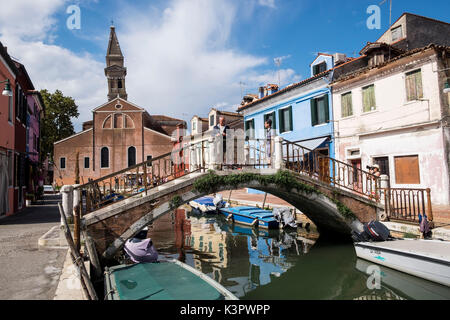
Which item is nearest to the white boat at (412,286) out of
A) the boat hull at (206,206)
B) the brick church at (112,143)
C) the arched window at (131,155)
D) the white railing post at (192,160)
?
the white railing post at (192,160)

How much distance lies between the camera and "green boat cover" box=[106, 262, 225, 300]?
15.0ft

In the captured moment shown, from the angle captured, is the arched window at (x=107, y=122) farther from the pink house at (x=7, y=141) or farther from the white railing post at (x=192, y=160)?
the white railing post at (x=192, y=160)

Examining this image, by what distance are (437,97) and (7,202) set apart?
51.8 feet

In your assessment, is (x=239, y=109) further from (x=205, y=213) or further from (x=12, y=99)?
(x=12, y=99)

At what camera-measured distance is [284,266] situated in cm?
833

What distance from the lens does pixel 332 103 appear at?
15.4m

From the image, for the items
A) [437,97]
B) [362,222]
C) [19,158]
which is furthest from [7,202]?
[437,97]

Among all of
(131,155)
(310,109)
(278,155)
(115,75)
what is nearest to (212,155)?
(278,155)

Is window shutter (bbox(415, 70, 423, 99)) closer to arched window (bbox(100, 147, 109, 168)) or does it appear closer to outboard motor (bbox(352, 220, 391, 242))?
outboard motor (bbox(352, 220, 391, 242))

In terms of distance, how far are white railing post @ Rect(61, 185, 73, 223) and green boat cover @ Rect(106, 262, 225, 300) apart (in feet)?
5.91

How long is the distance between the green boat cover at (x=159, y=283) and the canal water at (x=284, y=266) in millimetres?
1630

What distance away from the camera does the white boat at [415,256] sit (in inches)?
239

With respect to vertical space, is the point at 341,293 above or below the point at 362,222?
below
